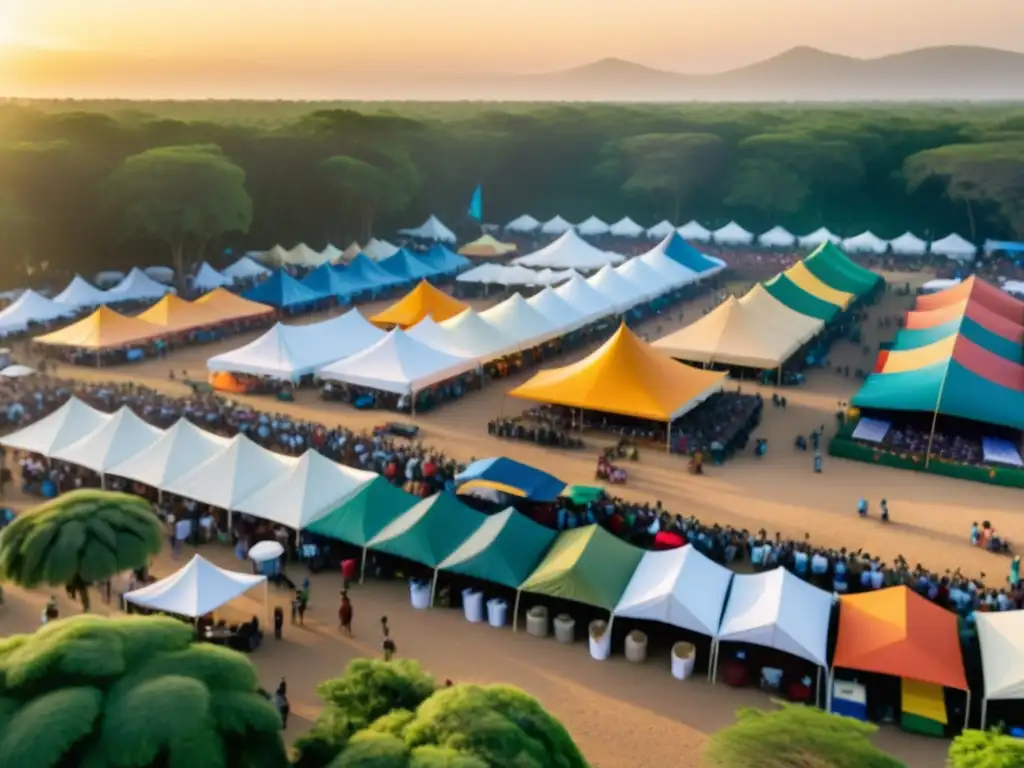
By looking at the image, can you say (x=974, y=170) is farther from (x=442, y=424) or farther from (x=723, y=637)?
(x=723, y=637)

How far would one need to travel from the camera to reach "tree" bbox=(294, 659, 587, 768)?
607 cm

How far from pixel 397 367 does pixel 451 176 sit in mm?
41948

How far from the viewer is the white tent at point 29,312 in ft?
89.5

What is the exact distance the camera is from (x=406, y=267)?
37.0 meters

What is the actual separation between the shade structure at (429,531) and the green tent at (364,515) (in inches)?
6.4

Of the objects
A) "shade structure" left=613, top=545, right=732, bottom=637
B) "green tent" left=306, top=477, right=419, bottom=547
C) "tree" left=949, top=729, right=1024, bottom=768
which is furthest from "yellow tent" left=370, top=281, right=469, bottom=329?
"tree" left=949, top=729, right=1024, bottom=768

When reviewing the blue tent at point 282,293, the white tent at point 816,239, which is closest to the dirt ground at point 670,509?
the blue tent at point 282,293

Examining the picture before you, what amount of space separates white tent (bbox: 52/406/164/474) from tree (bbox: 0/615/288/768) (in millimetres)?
10204

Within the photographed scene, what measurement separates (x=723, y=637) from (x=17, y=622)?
962cm

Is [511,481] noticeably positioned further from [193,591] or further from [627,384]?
[193,591]

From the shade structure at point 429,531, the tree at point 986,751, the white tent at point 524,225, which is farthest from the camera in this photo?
the white tent at point 524,225

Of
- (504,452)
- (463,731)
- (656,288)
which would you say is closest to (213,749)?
(463,731)

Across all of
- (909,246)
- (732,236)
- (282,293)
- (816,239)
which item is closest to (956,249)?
(909,246)

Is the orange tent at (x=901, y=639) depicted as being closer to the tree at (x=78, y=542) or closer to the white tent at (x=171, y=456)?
the tree at (x=78, y=542)
